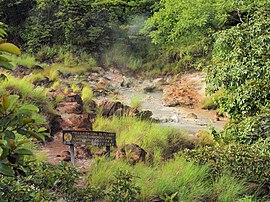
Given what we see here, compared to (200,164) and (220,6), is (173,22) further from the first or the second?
(200,164)

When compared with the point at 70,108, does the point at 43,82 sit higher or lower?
lower

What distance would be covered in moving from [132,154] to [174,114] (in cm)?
675

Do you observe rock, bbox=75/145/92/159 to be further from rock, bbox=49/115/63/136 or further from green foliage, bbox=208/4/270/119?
green foliage, bbox=208/4/270/119

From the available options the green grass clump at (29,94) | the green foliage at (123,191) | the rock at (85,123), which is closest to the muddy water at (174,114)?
the rock at (85,123)

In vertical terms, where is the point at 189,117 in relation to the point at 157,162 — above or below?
below

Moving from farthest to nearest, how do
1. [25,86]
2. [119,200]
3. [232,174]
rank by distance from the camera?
[25,86], [232,174], [119,200]

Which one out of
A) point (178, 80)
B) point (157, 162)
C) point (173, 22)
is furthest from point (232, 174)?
point (178, 80)

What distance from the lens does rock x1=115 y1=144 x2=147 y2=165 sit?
548cm

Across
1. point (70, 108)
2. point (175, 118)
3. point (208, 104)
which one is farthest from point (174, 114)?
point (70, 108)

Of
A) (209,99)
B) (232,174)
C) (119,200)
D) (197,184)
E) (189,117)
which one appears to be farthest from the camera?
(209,99)

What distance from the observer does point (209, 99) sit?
1352 cm

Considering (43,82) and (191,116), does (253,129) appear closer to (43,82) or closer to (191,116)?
(191,116)

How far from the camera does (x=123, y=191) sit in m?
4.09

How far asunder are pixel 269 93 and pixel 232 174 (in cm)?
128
